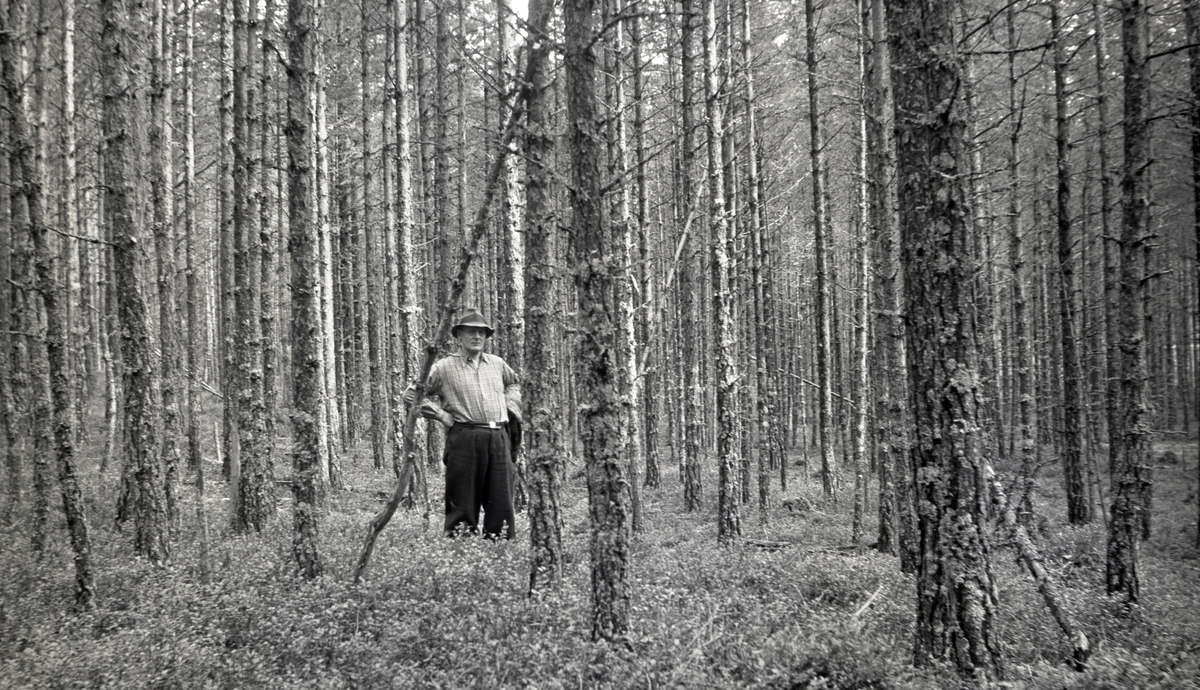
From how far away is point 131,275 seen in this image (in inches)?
276

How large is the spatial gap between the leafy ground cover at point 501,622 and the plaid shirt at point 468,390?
1.48 meters

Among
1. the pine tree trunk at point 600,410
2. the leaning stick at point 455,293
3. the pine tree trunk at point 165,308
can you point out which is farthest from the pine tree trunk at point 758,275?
the pine tree trunk at point 165,308

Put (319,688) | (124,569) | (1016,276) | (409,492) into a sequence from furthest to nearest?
(1016,276)
(409,492)
(124,569)
(319,688)

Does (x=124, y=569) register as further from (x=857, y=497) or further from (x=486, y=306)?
(x=486, y=306)

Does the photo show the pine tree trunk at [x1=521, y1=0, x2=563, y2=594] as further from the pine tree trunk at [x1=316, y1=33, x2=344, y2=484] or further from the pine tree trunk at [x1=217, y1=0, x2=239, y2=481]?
the pine tree trunk at [x1=316, y1=33, x2=344, y2=484]

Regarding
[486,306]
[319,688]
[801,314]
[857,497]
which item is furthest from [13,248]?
[801,314]

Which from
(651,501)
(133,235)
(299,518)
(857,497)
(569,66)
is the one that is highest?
(569,66)

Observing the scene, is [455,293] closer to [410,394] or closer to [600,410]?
[600,410]

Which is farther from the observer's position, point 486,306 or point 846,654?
point 486,306

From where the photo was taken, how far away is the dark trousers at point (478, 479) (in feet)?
24.7

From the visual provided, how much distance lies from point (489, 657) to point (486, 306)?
25.3 m

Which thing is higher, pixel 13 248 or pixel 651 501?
pixel 13 248

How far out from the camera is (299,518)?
6230mm

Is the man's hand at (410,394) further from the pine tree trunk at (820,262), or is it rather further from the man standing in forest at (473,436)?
the pine tree trunk at (820,262)
